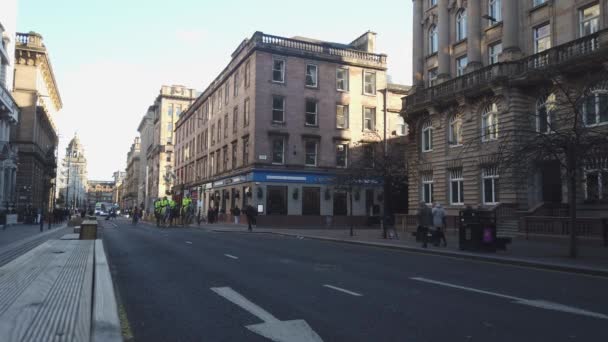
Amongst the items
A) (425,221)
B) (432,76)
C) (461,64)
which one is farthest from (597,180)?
(432,76)

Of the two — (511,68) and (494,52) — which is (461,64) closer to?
(494,52)

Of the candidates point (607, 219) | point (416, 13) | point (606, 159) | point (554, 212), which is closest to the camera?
point (606, 159)

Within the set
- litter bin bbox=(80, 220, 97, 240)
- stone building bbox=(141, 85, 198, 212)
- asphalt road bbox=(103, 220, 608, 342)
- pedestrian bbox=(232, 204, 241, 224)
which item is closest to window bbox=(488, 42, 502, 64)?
asphalt road bbox=(103, 220, 608, 342)

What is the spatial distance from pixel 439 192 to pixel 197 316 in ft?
88.6

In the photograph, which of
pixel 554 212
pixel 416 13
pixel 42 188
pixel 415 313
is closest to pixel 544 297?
pixel 415 313

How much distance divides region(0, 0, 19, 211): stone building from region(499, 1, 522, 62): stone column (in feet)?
118

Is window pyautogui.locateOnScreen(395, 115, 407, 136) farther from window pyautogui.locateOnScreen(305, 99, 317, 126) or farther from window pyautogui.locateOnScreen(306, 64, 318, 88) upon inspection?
window pyautogui.locateOnScreen(306, 64, 318, 88)

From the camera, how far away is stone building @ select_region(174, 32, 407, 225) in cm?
4122

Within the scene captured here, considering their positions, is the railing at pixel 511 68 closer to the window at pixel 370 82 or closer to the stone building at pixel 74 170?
the window at pixel 370 82

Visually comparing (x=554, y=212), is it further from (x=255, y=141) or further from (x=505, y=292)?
(x=255, y=141)

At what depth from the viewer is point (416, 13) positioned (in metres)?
36.7

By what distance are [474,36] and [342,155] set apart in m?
17.2

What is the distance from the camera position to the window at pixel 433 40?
35188mm

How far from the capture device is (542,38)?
87.7 ft
